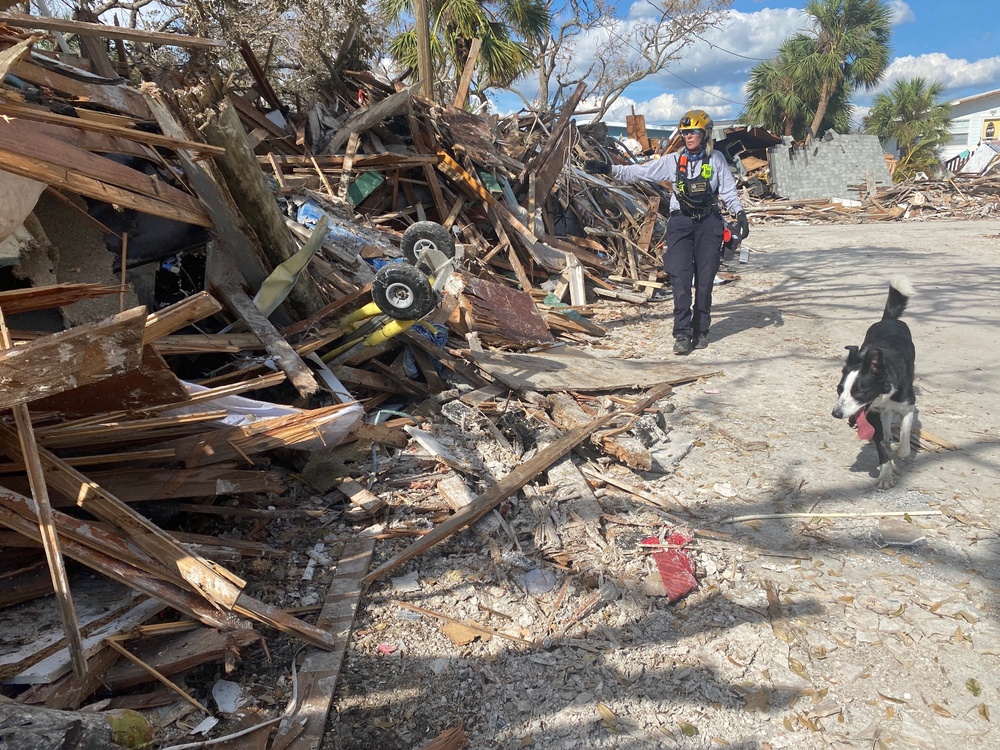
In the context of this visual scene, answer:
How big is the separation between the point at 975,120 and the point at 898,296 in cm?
5280

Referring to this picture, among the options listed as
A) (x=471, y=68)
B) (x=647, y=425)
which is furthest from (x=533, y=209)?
(x=647, y=425)

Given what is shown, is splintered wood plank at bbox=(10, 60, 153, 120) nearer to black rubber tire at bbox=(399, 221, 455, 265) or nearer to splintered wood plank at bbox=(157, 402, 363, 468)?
black rubber tire at bbox=(399, 221, 455, 265)

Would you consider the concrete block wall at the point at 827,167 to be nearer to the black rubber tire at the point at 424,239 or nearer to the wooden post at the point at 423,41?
the wooden post at the point at 423,41

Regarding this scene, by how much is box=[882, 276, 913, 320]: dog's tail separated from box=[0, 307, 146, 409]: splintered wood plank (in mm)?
4658

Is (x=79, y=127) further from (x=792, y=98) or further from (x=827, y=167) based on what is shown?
(x=792, y=98)

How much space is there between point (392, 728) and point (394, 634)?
0.47 meters

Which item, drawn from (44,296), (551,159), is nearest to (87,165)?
(44,296)

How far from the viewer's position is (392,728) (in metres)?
2.35

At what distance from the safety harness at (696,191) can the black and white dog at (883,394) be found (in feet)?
8.73

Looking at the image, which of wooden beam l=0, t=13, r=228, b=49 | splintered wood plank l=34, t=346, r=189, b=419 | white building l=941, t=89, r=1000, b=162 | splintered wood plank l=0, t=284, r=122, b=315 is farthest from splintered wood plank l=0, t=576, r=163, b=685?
white building l=941, t=89, r=1000, b=162

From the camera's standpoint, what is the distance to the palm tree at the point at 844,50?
3272cm

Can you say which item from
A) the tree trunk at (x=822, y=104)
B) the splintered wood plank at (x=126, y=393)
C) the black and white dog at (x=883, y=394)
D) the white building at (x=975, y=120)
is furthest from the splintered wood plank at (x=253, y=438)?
the white building at (x=975, y=120)

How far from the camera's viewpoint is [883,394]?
12.4 feet

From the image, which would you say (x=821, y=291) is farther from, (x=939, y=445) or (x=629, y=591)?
(x=629, y=591)
